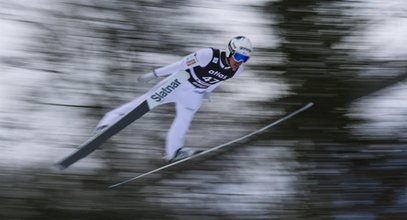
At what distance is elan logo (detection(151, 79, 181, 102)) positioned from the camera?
577 centimetres

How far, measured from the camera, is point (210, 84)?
5672mm

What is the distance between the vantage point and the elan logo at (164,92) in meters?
5.77

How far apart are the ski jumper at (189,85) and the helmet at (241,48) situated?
191 millimetres

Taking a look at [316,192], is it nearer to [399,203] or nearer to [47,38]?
[399,203]

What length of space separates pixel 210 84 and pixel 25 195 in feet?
15.9

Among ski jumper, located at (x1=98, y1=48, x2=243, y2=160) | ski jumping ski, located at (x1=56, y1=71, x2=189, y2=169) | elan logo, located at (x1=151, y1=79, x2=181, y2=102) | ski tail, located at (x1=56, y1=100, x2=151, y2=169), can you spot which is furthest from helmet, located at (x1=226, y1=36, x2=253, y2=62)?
ski tail, located at (x1=56, y1=100, x2=151, y2=169)

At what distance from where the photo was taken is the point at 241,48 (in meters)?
5.22

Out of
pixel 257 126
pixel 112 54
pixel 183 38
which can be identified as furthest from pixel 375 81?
pixel 112 54

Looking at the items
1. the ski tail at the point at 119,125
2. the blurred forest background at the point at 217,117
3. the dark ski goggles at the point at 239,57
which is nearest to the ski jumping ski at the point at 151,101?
the ski tail at the point at 119,125

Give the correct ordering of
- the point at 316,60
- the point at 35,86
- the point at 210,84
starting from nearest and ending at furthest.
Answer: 1. the point at 210,84
2. the point at 316,60
3. the point at 35,86

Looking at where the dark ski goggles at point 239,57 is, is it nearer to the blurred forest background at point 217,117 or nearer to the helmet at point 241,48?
the helmet at point 241,48

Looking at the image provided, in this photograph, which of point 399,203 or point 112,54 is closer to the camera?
point 112,54

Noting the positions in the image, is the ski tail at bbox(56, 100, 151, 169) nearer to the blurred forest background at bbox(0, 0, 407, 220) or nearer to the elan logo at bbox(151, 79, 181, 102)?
the elan logo at bbox(151, 79, 181, 102)

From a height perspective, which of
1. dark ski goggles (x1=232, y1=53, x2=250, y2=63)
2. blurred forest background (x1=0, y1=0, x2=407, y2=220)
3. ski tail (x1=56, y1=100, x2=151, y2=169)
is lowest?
blurred forest background (x1=0, y1=0, x2=407, y2=220)
